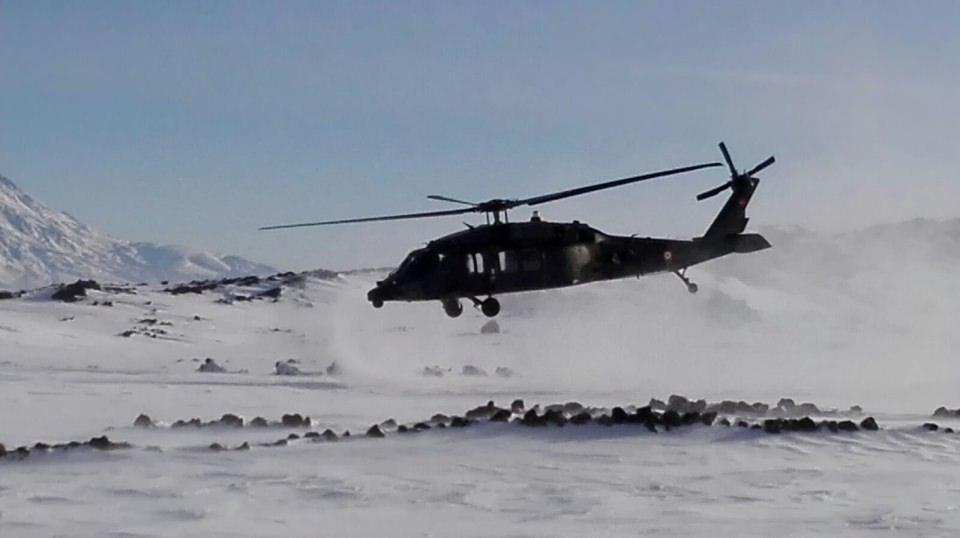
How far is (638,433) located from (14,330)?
28580 millimetres

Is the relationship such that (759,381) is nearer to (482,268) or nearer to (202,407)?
(482,268)

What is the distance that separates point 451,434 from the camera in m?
18.5

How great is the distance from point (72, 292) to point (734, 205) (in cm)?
3372

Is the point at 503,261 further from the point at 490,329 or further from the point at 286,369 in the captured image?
the point at 490,329

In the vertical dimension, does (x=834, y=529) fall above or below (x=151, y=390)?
below

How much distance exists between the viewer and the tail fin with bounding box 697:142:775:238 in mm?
27938

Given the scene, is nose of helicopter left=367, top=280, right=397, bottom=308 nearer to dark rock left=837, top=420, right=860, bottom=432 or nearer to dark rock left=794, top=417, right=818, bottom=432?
dark rock left=794, top=417, right=818, bottom=432

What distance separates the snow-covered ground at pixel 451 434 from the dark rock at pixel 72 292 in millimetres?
777

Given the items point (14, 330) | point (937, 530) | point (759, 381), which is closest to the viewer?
point (937, 530)

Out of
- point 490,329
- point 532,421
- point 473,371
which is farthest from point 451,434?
point 490,329

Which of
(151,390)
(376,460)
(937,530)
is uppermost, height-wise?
(151,390)

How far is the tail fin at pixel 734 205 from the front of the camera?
27.9 metres

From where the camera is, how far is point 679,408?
22.5m

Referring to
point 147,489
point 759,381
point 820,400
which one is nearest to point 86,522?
point 147,489
